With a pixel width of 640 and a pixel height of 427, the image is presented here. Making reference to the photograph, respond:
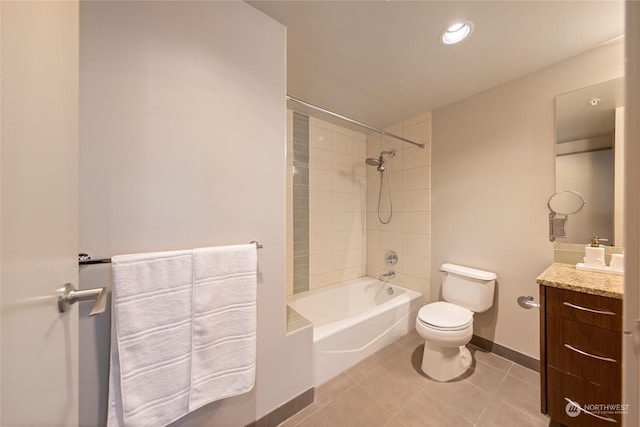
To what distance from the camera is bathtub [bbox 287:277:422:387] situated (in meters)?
1.53

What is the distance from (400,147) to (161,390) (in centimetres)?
264

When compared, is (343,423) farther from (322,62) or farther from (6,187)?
(322,62)

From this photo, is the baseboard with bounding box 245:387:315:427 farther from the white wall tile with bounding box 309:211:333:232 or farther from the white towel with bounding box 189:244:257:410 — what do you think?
the white wall tile with bounding box 309:211:333:232

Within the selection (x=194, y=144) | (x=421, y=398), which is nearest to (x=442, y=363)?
(x=421, y=398)

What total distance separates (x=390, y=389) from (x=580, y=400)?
93cm

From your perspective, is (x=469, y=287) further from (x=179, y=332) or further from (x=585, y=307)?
(x=179, y=332)

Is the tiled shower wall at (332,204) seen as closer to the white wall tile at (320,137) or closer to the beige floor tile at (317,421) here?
the white wall tile at (320,137)

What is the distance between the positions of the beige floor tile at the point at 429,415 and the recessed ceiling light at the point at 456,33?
2.23 metres

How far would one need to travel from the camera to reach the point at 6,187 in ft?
1.12

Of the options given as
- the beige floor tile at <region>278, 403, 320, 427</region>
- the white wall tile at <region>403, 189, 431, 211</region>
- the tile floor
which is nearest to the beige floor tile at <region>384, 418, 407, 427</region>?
the tile floor

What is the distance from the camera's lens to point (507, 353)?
5.65 feet

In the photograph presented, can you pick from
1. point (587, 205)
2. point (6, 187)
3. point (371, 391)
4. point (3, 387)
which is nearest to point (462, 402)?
point (371, 391)

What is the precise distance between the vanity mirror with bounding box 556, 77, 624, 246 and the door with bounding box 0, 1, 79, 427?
244cm

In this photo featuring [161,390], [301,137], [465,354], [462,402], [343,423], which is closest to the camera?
[161,390]
